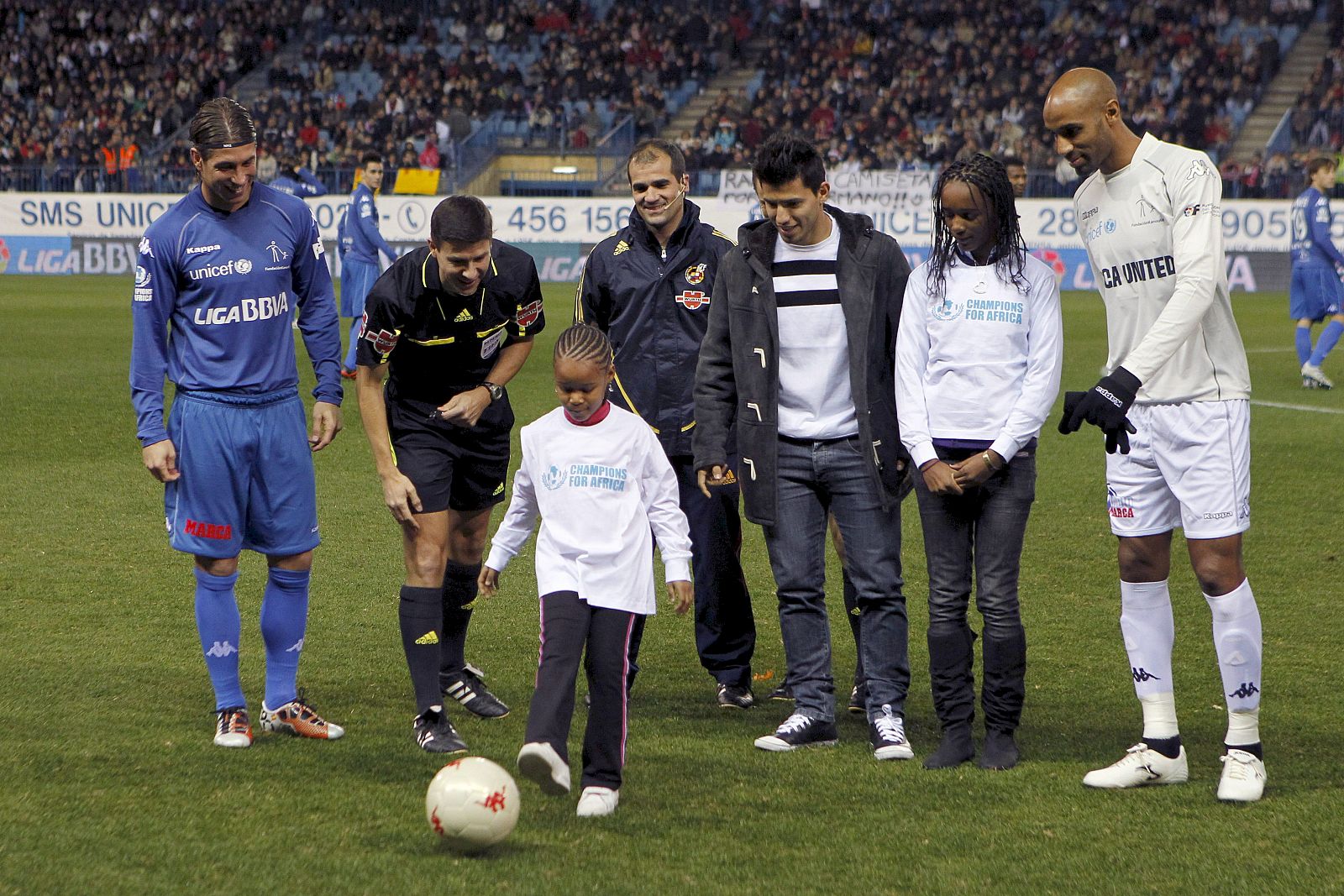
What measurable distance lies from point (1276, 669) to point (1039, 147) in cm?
2559

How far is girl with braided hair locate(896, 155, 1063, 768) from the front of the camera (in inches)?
180

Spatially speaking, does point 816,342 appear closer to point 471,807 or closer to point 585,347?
point 585,347

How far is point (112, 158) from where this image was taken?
1209 inches

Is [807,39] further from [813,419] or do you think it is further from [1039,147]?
[813,419]

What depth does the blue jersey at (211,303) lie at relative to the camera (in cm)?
474

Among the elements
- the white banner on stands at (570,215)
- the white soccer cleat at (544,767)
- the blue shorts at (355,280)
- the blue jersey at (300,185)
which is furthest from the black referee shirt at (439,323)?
the white banner on stands at (570,215)

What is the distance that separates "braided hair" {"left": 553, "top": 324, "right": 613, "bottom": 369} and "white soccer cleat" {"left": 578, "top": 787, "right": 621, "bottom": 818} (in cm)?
124

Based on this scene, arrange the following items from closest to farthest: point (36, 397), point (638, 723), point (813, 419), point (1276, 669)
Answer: point (813, 419)
point (638, 723)
point (1276, 669)
point (36, 397)

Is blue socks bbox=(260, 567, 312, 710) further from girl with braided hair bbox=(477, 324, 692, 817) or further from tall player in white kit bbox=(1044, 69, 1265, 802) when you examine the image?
tall player in white kit bbox=(1044, 69, 1265, 802)

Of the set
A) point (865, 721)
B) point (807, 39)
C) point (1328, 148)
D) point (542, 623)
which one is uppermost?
point (807, 39)

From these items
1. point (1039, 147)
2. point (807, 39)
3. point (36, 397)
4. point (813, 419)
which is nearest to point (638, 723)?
point (813, 419)

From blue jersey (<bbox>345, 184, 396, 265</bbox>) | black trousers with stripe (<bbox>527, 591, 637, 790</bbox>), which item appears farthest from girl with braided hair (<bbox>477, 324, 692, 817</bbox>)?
blue jersey (<bbox>345, 184, 396, 265</bbox>)

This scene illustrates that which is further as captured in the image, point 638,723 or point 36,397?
point 36,397

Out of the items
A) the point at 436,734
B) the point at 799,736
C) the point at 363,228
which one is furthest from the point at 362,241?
the point at 799,736
